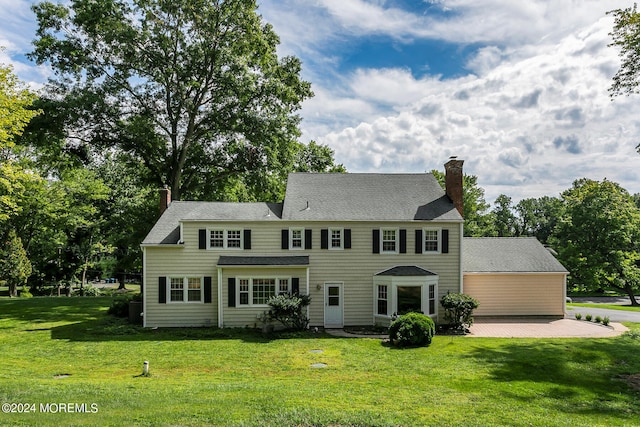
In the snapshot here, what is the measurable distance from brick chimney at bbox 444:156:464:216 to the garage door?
4.50 m

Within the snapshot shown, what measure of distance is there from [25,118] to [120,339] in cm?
1068

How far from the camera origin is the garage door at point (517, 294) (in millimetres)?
22953

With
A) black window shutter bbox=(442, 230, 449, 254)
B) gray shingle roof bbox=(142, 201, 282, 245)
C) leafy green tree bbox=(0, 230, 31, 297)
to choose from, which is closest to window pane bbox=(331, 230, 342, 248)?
gray shingle roof bbox=(142, 201, 282, 245)

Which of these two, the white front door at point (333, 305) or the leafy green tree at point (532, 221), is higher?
the leafy green tree at point (532, 221)

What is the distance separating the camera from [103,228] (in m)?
39.9

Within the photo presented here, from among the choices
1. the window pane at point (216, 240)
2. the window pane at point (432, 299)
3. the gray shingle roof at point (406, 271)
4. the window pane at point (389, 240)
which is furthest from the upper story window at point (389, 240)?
the window pane at point (216, 240)

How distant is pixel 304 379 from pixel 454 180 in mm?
14679

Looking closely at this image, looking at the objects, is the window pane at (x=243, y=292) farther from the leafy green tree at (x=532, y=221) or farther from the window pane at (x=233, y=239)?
the leafy green tree at (x=532, y=221)

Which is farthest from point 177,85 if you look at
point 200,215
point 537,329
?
point 537,329

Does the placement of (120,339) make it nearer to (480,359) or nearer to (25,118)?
(25,118)

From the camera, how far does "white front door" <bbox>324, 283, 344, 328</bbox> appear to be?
20.5m

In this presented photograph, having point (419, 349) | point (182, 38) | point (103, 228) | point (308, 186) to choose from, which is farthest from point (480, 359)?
point (103, 228)

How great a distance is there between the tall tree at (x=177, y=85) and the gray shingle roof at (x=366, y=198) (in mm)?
6756

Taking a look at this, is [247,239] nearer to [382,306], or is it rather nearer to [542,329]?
[382,306]
